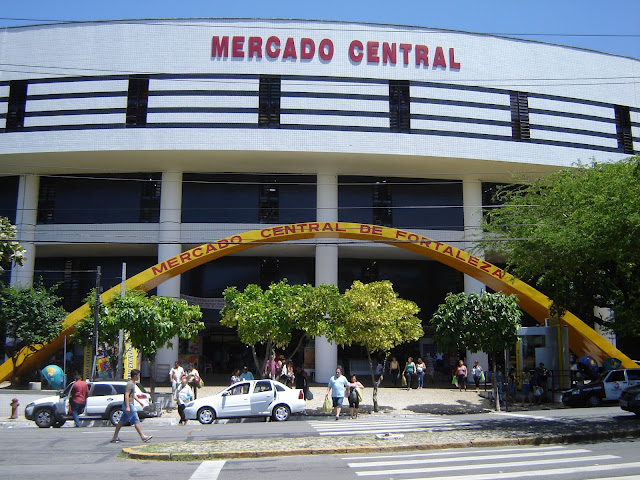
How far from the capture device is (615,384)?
22.7 meters

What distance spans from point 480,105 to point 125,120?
19.0 m

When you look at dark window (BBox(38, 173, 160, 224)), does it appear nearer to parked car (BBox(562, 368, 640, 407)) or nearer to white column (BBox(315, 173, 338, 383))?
white column (BBox(315, 173, 338, 383))

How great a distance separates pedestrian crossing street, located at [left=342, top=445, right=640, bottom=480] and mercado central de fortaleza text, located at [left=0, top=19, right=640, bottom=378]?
16731 mm

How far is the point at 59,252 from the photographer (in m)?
35.9

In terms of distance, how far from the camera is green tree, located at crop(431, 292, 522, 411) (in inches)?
880

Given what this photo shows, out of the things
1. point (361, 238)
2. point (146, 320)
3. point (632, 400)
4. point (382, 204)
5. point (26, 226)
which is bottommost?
point (632, 400)

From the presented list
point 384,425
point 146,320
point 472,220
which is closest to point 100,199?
point 146,320

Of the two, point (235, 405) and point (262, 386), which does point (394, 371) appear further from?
point (235, 405)

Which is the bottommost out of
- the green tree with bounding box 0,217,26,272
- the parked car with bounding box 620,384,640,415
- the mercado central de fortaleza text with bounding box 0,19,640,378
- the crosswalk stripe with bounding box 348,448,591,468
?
the crosswalk stripe with bounding box 348,448,591,468

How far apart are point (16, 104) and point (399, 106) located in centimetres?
2057

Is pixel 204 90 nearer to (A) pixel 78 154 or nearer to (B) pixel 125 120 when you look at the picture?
(B) pixel 125 120

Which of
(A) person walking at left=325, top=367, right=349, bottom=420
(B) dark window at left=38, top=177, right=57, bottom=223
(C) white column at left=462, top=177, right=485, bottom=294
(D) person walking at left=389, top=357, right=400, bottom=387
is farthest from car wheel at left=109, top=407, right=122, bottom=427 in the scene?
(C) white column at left=462, top=177, right=485, bottom=294

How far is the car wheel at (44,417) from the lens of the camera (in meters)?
18.9

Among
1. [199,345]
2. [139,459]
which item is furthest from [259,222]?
[139,459]
